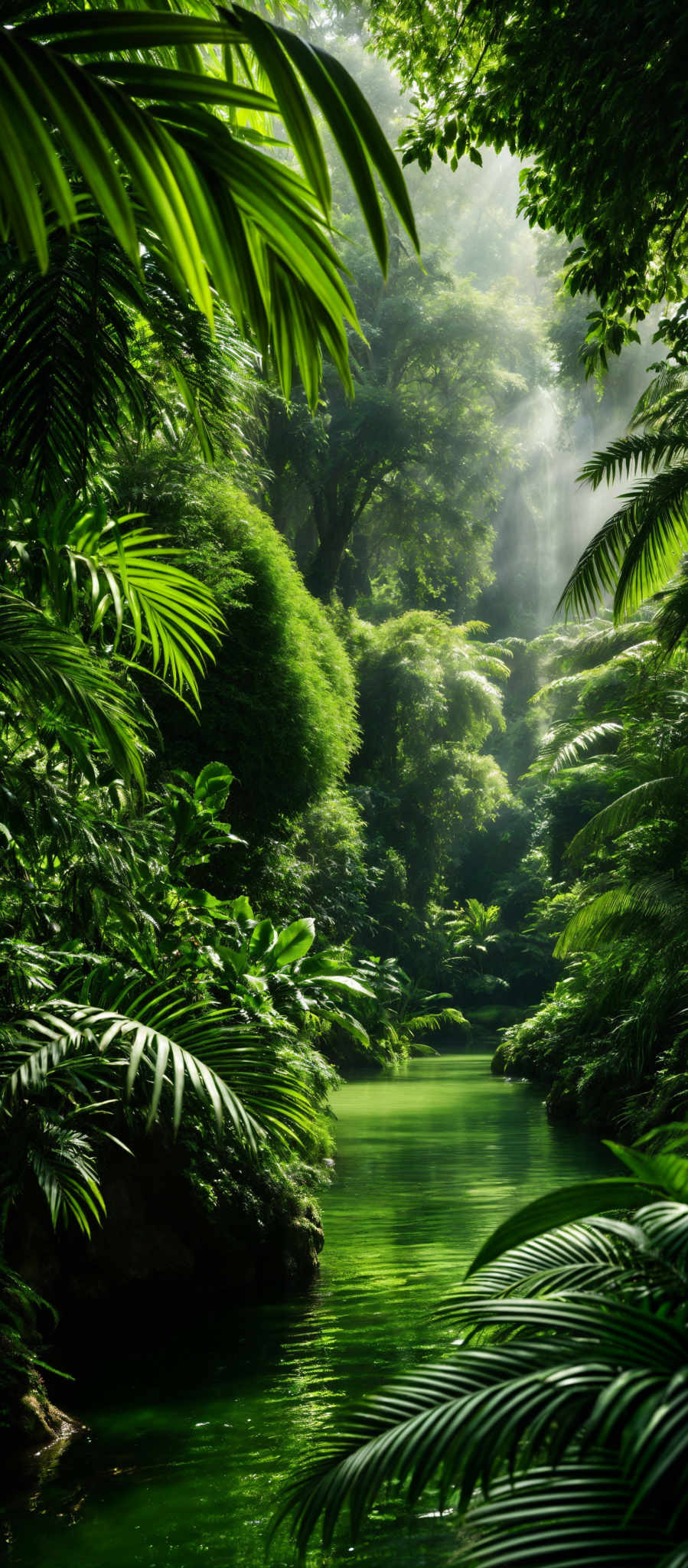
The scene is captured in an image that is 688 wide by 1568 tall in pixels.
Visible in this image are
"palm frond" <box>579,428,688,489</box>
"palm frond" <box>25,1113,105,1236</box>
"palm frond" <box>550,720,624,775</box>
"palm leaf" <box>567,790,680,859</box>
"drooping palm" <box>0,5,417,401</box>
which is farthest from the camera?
"palm frond" <box>550,720,624,775</box>

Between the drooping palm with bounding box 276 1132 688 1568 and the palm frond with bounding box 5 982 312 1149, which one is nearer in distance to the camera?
the drooping palm with bounding box 276 1132 688 1568

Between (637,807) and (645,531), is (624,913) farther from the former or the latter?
(645,531)

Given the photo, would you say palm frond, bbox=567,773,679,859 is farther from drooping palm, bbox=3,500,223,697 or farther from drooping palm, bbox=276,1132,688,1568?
drooping palm, bbox=276,1132,688,1568

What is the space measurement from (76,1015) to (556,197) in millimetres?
4496

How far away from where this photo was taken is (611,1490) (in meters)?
1.59

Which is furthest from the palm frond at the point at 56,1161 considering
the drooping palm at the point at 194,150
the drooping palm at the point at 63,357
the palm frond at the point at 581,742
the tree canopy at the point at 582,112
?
the palm frond at the point at 581,742

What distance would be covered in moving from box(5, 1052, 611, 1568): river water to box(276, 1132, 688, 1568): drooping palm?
0.76ft

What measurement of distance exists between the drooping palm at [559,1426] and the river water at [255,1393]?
0.76 ft

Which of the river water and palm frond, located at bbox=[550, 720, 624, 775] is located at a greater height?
palm frond, located at bbox=[550, 720, 624, 775]

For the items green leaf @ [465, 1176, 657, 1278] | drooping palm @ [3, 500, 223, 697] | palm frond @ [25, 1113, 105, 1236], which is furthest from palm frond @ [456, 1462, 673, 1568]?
drooping palm @ [3, 500, 223, 697]

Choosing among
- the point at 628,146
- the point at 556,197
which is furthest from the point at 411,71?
the point at 628,146

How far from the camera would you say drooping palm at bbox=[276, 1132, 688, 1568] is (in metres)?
1.53

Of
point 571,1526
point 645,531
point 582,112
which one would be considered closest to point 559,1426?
point 571,1526

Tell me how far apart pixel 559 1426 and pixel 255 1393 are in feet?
9.61
